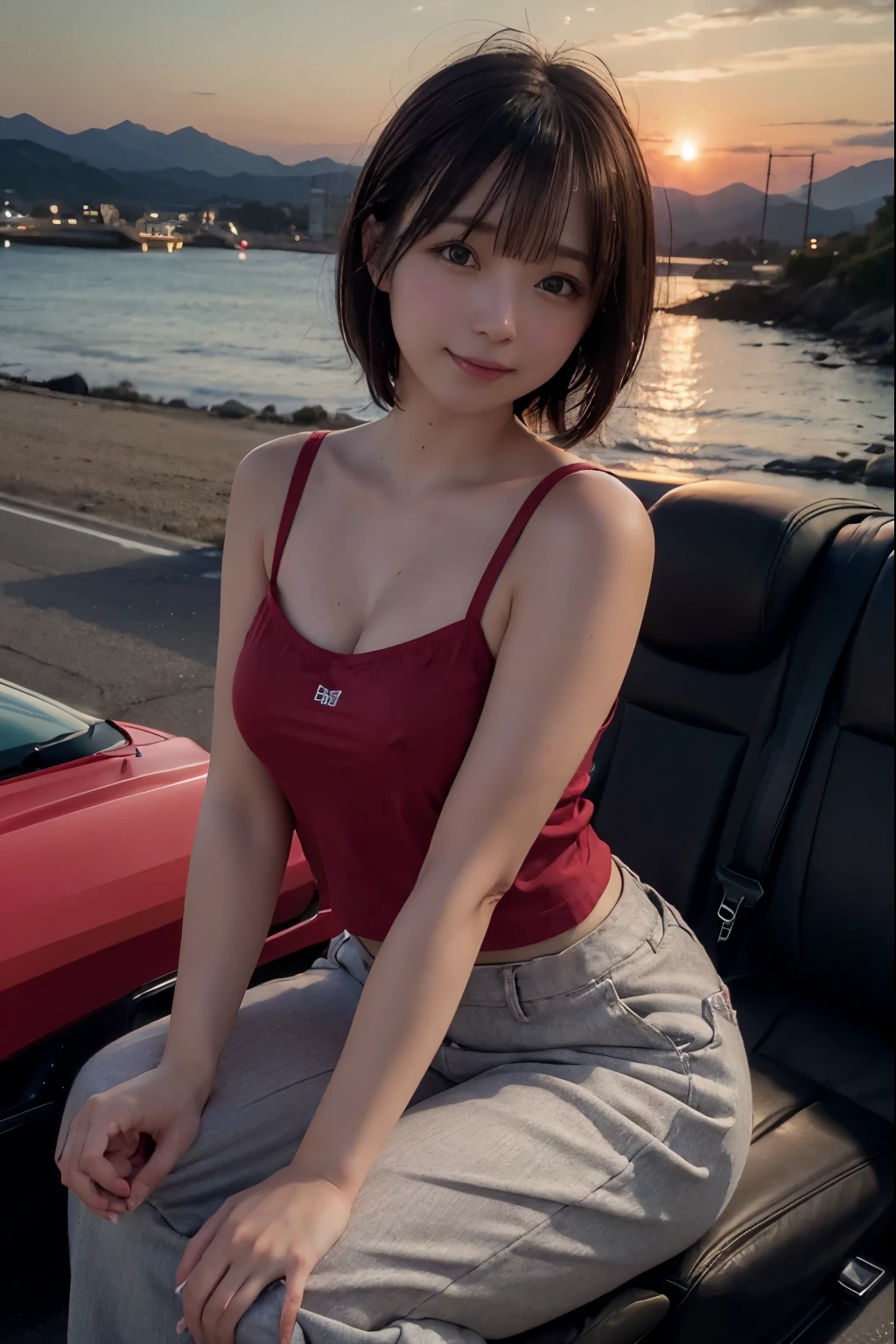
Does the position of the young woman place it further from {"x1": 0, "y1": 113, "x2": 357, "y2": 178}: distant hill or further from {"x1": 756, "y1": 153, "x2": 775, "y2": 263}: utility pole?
{"x1": 756, "y1": 153, "x2": 775, "y2": 263}: utility pole

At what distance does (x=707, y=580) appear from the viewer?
1392 millimetres

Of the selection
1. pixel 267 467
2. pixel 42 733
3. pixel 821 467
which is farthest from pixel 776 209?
pixel 42 733

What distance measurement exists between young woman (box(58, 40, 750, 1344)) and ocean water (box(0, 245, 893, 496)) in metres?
0.30

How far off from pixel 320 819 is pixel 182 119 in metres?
0.78

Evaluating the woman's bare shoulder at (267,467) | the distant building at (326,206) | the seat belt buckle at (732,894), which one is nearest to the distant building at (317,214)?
the distant building at (326,206)

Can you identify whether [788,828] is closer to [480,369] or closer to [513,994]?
[513,994]

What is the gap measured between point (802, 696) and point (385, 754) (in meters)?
0.64

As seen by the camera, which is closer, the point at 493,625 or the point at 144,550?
the point at 493,625

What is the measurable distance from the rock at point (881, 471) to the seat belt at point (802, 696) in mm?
140

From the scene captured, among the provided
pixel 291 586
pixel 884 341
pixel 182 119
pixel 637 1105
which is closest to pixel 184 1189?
pixel 637 1105

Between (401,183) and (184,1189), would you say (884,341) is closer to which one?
(401,183)

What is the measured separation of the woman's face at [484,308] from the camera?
3.06 feet

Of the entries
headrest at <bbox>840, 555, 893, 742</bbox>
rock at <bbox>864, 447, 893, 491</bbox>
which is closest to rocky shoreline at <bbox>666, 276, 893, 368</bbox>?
rock at <bbox>864, 447, 893, 491</bbox>

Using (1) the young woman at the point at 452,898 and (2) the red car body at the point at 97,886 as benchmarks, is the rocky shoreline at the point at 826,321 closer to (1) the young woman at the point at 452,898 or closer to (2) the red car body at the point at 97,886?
(1) the young woman at the point at 452,898
